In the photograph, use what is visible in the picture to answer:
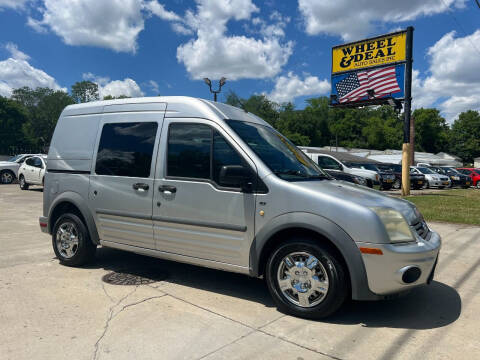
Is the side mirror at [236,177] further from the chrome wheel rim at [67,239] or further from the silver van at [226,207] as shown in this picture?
the chrome wheel rim at [67,239]

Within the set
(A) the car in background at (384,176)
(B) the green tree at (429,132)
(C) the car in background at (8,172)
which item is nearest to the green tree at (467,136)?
(B) the green tree at (429,132)

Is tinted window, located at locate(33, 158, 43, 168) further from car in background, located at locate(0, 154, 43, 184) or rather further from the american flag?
the american flag

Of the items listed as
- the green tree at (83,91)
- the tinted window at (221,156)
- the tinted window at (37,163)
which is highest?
the green tree at (83,91)

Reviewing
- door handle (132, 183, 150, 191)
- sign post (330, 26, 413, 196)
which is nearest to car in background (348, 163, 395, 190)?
sign post (330, 26, 413, 196)

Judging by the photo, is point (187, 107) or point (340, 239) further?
point (187, 107)

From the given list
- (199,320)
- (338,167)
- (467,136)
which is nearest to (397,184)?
(338,167)

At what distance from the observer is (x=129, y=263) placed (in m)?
5.48

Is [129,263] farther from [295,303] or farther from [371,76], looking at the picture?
[371,76]

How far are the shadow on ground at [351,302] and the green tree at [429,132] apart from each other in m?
93.9

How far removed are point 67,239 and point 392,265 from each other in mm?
4204

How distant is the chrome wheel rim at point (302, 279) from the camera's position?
138 inches

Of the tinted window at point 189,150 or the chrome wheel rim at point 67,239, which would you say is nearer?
the tinted window at point 189,150

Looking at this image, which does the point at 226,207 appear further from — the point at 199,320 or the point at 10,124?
the point at 10,124

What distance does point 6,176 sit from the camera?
70.2 feet
